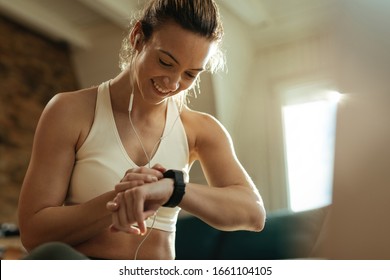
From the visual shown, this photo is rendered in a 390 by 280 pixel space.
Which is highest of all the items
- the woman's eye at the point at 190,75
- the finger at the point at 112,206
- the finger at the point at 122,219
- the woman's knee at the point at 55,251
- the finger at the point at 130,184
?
the woman's eye at the point at 190,75

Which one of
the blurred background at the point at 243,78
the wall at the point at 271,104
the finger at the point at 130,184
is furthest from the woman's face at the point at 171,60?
the wall at the point at 271,104

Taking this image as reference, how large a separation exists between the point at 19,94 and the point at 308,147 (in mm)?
1339

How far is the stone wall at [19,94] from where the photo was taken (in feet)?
7.38

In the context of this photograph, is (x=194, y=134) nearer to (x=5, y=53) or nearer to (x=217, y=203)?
(x=217, y=203)

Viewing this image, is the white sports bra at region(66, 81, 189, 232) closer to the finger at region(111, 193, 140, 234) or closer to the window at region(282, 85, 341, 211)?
the finger at region(111, 193, 140, 234)

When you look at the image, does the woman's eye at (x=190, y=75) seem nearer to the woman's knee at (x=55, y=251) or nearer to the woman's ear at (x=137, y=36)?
the woman's ear at (x=137, y=36)

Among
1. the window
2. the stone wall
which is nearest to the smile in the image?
the window

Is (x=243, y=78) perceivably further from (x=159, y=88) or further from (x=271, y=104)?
(x=159, y=88)

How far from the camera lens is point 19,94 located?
244cm

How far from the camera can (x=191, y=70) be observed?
92 centimetres

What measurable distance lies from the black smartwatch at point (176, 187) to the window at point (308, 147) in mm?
924

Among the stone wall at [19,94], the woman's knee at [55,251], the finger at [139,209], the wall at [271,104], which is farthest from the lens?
the stone wall at [19,94]

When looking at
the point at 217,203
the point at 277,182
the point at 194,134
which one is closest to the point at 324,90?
the point at 277,182

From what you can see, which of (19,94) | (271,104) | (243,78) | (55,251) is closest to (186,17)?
(55,251)
